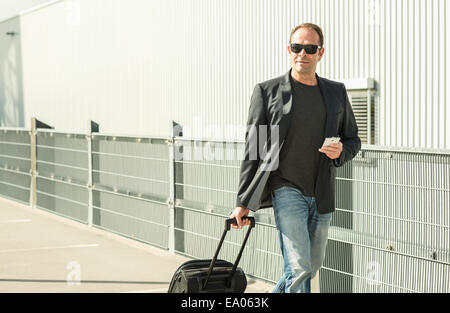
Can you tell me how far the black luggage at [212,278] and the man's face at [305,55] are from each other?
1006 mm

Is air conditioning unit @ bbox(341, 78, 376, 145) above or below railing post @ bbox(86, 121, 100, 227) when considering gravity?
above

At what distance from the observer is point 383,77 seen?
8516 mm

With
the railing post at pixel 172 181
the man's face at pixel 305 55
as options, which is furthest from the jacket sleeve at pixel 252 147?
the railing post at pixel 172 181

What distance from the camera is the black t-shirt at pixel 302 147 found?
4.97m

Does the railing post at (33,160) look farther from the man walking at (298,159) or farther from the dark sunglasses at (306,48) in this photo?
the dark sunglasses at (306,48)

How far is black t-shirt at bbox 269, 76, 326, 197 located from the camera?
4969mm

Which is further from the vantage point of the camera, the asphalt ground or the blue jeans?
the asphalt ground

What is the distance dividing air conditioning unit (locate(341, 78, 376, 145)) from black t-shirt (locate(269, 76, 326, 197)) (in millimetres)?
3665

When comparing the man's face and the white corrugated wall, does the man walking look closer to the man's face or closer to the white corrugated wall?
the man's face

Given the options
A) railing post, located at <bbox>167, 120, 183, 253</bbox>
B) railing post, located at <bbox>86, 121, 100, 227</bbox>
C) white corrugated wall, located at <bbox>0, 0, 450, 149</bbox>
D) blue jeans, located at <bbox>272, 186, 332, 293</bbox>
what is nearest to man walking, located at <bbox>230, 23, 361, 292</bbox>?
blue jeans, located at <bbox>272, 186, 332, 293</bbox>

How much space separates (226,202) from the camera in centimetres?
844

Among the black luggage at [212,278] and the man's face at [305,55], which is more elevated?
the man's face at [305,55]

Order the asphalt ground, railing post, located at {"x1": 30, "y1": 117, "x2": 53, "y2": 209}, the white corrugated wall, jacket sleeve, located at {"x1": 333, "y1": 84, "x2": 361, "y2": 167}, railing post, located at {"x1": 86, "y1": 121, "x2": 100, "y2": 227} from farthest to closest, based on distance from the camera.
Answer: railing post, located at {"x1": 30, "y1": 117, "x2": 53, "y2": 209} → railing post, located at {"x1": 86, "y1": 121, "x2": 100, "y2": 227} → the white corrugated wall → the asphalt ground → jacket sleeve, located at {"x1": 333, "y1": 84, "x2": 361, "y2": 167}
